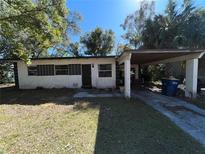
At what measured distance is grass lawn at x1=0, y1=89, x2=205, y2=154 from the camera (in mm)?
3873

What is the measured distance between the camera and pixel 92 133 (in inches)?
187

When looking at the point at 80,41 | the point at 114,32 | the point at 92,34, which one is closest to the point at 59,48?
the point at 80,41

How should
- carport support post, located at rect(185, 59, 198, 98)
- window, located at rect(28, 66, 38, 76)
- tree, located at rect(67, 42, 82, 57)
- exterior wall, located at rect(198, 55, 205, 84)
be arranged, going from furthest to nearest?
tree, located at rect(67, 42, 82, 57), exterior wall, located at rect(198, 55, 205, 84), window, located at rect(28, 66, 38, 76), carport support post, located at rect(185, 59, 198, 98)

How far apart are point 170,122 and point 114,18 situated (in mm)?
22763

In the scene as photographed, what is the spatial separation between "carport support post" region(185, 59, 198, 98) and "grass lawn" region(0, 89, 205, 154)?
4.00 metres

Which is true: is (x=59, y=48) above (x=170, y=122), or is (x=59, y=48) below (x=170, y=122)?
above

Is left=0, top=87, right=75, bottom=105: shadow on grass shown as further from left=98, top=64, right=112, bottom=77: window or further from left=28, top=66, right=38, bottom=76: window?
left=98, top=64, right=112, bottom=77: window

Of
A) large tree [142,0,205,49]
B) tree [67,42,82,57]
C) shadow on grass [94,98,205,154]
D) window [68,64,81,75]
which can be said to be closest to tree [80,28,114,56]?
A: tree [67,42,82,57]

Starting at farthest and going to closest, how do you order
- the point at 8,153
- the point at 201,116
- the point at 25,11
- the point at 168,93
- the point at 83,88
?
the point at 83,88
the point at 168,93
the point at 25,11
the point at 201,116
the point at 8,153

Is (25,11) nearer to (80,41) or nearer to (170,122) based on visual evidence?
(170,122)

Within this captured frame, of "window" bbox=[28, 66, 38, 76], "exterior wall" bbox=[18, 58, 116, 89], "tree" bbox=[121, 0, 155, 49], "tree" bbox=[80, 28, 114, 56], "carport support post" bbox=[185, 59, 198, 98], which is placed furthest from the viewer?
"tree" bbox=[80, 28, 114, 56]

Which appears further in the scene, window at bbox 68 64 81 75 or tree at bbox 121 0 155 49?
tree at bbox 121 0 155 49

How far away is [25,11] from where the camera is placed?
29.9ft

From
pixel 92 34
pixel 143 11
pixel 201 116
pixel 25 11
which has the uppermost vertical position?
pixel 143 11
